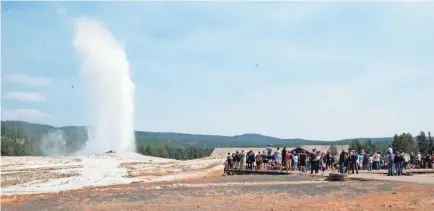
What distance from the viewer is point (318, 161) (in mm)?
34594

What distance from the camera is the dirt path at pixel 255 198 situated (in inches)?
764

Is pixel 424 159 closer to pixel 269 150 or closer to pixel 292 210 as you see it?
pixel 269 150

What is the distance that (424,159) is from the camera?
3938 cm

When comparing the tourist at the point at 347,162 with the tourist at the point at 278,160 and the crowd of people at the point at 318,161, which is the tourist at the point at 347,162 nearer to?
the crowd of people at the point at 318,161

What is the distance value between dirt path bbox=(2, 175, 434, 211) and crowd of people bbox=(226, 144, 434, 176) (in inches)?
256

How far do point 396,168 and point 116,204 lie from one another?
1883 centimetres

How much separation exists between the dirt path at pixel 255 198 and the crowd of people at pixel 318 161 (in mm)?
6508

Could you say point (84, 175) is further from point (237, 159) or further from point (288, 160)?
point (288, 160)

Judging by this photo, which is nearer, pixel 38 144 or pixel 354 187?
pixel 354 187

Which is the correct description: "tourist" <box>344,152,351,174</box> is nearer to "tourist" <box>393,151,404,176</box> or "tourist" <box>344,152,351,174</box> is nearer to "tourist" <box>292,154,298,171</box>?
"tourist" <box>393,151,404,176</box>

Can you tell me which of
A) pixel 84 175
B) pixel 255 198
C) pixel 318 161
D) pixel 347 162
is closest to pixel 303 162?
pixel 318 161

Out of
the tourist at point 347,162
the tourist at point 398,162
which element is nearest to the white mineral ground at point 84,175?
the tourist at point 347,162

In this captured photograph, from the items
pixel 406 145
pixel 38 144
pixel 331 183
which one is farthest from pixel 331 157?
pixel 38 144

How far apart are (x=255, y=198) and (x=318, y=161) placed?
13623 millimetres
